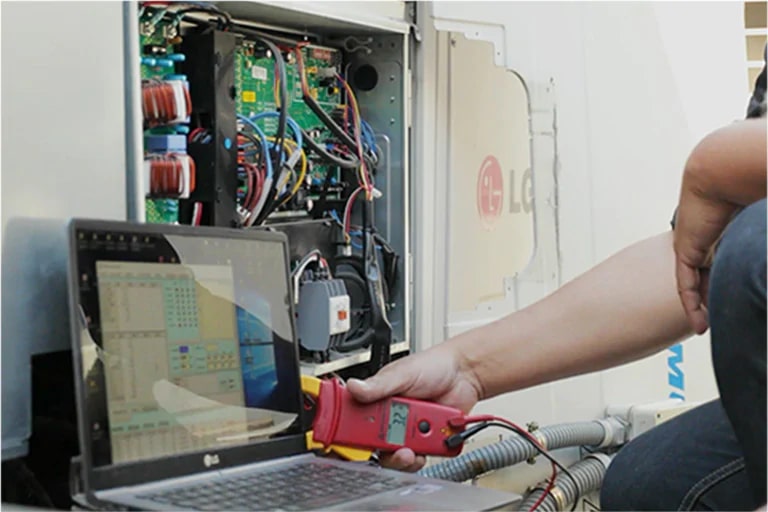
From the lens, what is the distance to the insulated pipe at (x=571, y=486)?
2668 mm

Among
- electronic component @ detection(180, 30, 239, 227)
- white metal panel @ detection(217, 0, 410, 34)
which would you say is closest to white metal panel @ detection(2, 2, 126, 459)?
electronic component @ detection(180, 30, 239, 227)

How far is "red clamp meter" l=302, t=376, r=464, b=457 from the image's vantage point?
1.58m

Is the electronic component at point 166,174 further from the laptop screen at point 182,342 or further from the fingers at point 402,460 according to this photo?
the fingers at point 402,460

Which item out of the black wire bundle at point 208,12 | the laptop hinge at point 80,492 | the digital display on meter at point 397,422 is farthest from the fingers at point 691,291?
the black wire bundle at point 208,12

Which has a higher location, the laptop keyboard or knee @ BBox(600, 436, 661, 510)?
the laptop keyboard

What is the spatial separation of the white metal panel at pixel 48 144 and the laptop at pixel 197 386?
0.36 ft

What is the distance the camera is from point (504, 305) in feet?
9.43

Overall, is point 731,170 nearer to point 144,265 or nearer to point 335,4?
point 144,265

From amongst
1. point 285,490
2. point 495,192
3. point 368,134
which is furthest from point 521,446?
point 285,490

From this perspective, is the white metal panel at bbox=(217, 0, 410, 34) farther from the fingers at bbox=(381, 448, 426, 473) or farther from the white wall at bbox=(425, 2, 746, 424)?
the fingers at bbox=(381, 448, 426, 473)

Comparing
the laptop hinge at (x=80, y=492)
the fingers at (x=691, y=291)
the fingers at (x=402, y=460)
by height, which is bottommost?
the fingers at (x=402, y=460)

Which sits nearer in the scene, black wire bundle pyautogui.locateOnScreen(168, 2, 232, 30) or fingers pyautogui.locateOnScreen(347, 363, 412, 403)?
fingers pyautogui.locateOnScreen(347, 363, 412, 403)

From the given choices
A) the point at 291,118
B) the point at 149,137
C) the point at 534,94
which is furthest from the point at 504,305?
the point at 149,137

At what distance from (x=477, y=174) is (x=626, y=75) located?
50 cm
